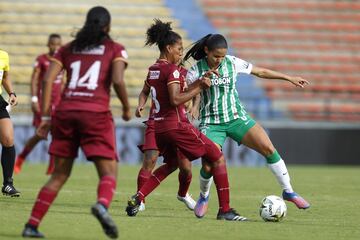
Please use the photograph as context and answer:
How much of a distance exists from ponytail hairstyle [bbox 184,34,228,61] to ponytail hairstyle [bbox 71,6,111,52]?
2466mm

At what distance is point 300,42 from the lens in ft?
90.5

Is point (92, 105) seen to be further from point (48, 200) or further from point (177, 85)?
point (177, 85)

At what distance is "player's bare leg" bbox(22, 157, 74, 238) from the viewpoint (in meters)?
7.49

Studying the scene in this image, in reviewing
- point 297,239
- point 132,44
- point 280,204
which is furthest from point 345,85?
point 297,239

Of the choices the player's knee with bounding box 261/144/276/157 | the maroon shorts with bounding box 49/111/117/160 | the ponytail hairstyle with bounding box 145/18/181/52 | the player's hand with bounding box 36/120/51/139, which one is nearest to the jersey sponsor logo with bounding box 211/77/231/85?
the ponytail hairstyle with bounding box 145/18/181/52

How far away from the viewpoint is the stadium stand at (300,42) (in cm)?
2536

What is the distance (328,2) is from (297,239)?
21362 mm

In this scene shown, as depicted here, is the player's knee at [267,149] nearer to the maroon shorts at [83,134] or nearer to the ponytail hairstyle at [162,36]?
the ponytail hairstyle at [162,36]

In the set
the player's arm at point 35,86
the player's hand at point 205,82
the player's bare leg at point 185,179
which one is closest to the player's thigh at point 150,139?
the player's bare leg at point 185,179

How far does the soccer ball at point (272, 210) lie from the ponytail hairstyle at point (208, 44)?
5.42 feet

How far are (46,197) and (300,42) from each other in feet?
67.9

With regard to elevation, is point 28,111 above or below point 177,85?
below

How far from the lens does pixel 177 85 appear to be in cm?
930

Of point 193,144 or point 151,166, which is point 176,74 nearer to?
point 193,144
